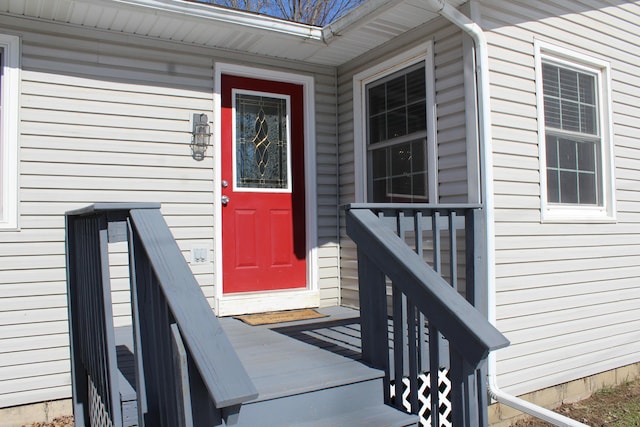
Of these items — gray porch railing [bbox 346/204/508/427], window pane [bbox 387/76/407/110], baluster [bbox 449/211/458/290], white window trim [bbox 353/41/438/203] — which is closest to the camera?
gray porch railing [bbox 346/204/508/427]

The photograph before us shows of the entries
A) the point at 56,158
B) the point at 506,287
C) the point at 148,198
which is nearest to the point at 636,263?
the point at 506,287

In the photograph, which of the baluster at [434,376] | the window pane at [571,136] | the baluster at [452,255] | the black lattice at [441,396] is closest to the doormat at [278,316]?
the black lattice at [441,396]

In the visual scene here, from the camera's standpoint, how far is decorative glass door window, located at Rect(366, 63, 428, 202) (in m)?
4.25

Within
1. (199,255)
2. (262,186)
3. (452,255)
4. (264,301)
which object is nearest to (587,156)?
(452,255)

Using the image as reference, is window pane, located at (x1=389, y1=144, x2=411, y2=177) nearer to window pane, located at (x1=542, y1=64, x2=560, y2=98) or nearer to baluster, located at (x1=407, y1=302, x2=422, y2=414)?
window pane, located at (x1=542, y1=64, x2=560, y2=98)

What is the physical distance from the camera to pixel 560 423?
354cm

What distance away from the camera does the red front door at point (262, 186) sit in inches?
179

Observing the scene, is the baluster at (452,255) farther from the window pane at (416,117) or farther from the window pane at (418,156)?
the window pane at (416,117)

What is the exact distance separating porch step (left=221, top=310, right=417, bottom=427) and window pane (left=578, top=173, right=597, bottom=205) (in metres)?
2.68

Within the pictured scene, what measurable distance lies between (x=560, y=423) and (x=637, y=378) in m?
1.91

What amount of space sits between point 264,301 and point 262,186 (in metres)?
1.02

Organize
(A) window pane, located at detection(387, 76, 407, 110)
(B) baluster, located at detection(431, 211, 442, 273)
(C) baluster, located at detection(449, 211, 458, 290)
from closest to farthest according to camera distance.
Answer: (B) baluster, located at detection(431, 211, 442, 273) → (C) baluster, located at detection(449, 211, 458, 290) → (A) window pane, located at detection(387, 76, 407, 110)

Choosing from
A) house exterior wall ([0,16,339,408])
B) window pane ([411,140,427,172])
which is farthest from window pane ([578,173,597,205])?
house exterior wall ([0,16,339,408])

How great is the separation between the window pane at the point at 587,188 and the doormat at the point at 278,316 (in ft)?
7.93
